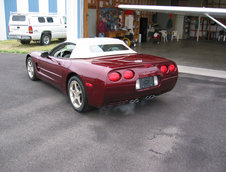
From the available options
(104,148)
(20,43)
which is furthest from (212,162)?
(20,43)

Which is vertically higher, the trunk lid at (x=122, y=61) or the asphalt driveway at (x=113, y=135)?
the trunk lid at (x=122, y=61)

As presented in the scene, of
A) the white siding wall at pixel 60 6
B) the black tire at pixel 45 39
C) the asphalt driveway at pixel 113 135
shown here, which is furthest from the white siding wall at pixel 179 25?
the asphalt driveway at pixel 113 135

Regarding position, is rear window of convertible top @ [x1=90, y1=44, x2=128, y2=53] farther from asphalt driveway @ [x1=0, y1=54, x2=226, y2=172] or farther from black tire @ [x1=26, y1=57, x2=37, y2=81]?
black tire @ [x1=26, y1=57, x2=37, y2=81]

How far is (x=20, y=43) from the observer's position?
1672cm

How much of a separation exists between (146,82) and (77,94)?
52.1 inches

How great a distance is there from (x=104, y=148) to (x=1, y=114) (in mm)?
2287

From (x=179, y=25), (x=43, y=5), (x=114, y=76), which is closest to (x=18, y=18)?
(x=43, y=5)

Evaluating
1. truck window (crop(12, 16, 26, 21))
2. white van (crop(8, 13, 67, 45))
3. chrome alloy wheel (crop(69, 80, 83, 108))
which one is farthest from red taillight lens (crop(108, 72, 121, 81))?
truck window (crop(12, 16, 26, 21))

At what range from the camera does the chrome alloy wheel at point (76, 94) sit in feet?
14.9

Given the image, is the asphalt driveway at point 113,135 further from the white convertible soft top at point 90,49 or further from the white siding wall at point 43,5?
the white siding wall at point 43,5

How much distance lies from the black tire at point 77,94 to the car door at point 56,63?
1.28 ft

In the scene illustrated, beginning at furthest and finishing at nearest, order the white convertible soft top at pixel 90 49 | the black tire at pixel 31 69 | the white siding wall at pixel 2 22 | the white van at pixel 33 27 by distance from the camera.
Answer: the white siding wall at pixel 2 22 < the white van at pixel 33 27 < the black tire at pixel 31 69 < the white convertible soft top at pixel 90 49

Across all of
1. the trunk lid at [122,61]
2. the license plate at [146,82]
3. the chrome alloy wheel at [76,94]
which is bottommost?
the chrome alloy wheel at [76,94]

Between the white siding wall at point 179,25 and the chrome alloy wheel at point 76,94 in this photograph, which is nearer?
the chrome alloy wheel at point 76,94
